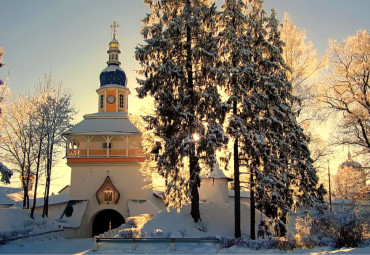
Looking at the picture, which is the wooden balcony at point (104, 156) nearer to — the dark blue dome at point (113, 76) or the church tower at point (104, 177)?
the church tower at point (104, 177)

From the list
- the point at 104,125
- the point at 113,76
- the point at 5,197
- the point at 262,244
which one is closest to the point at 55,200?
the point at 104,125

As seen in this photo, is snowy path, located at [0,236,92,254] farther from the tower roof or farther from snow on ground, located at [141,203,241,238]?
the tower roof

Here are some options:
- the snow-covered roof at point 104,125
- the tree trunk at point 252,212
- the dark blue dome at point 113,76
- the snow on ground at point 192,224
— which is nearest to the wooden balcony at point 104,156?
the snow-covered roof at point 104,125

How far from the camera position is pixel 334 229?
16.0 m

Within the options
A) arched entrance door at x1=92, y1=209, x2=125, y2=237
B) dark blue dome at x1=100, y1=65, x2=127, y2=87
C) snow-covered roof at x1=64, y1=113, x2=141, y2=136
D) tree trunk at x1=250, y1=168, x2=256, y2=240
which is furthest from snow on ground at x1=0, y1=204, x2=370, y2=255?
dark blue dome at x1=100, y1=65, x2=127, y2=87

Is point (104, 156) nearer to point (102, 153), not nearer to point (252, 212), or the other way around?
point (102, 153)

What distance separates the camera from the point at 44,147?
31.7 metres

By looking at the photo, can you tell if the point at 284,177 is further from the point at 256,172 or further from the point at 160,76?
the point at 160,76

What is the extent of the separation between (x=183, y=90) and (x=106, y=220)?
Answer: 18947 mm

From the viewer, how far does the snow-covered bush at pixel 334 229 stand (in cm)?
1519

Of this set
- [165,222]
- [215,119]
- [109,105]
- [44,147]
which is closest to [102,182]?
[44,147]

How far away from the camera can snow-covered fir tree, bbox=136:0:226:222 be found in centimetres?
1939

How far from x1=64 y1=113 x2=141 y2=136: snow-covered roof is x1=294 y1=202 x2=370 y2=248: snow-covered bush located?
20.4 m

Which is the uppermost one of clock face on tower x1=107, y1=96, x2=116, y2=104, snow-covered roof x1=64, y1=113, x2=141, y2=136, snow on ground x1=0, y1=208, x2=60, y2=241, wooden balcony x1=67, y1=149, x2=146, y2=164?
clock face on tower x1=107, y1=96, x2=116, y2=104
